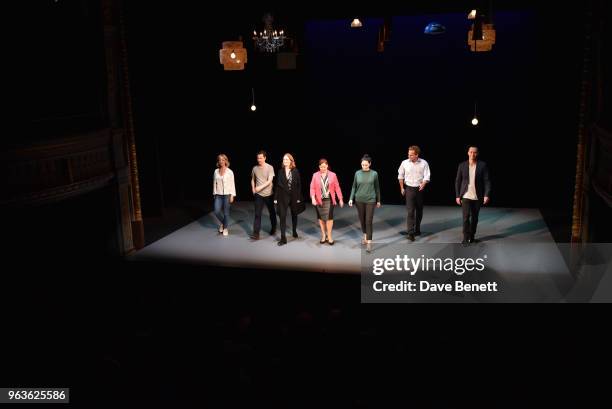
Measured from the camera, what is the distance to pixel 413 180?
9.22m

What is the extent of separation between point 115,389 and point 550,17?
9158 mm

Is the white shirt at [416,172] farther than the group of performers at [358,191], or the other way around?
the white shirt at [416,172]

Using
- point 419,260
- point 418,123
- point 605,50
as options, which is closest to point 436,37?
point 418,123

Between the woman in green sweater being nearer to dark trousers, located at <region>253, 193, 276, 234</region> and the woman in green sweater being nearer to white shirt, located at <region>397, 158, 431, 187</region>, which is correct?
white shirt, located at <region>397, 158, 431, 187</region>

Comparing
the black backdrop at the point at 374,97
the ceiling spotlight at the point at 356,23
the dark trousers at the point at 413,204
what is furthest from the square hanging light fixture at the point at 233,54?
the dark trousers at the point at 413,204

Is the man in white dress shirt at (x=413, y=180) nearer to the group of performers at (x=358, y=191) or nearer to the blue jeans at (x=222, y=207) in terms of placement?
the group of performers at (x=358, y=191)

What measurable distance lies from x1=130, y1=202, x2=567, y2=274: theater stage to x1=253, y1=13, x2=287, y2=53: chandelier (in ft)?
10.1

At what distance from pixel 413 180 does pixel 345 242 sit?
56.5 inches

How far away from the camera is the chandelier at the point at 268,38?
32.1 feet

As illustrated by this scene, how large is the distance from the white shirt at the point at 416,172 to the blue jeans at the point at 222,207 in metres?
2.94

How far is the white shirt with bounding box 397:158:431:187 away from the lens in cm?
913

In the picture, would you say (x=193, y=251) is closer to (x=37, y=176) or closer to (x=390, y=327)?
(x=37, y=176)

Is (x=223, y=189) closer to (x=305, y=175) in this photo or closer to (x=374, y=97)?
(x=305, y=175)

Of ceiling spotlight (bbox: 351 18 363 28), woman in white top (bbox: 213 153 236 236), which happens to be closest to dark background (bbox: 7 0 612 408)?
ceiling spotlight (bbox: 351 18 363 28)
